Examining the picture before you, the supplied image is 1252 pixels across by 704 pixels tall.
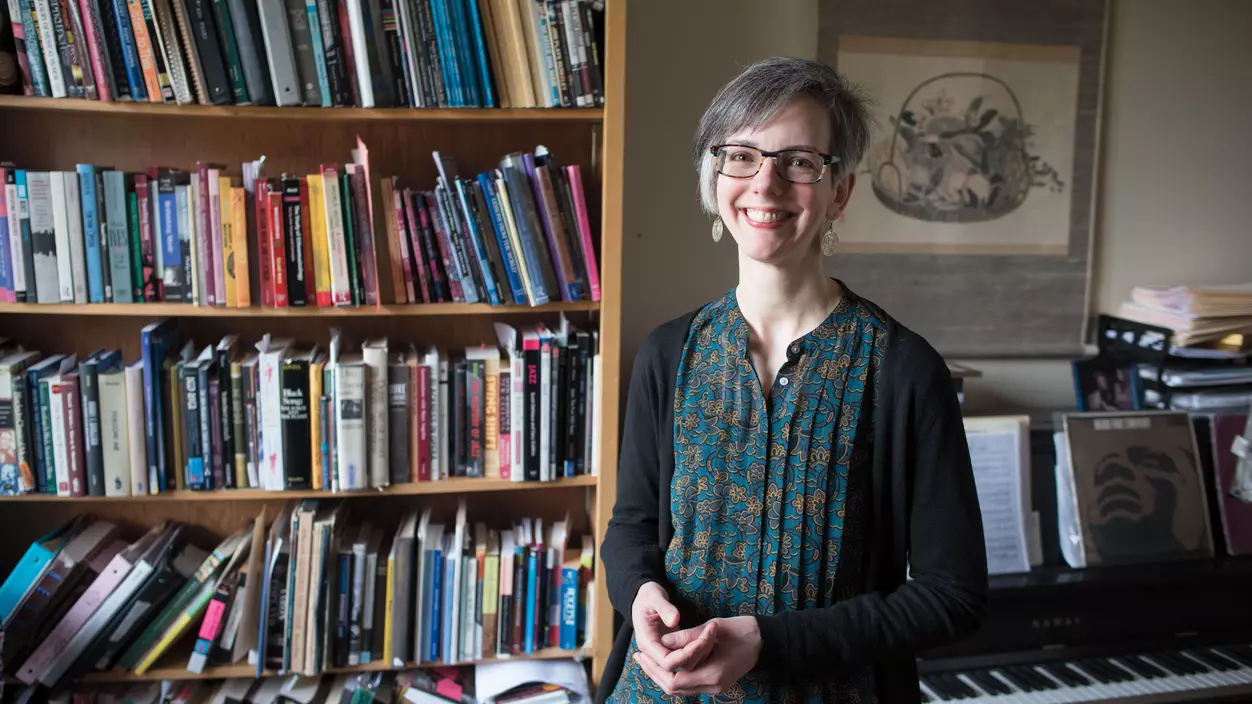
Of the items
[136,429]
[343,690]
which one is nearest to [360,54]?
[136,429]

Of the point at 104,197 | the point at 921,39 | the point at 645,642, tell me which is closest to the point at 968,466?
the point at 645,642

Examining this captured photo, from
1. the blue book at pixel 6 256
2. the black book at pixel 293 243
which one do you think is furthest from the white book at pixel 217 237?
the blue book at pixel 6 256

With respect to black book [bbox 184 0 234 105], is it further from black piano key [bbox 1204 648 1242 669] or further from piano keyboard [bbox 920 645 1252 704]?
black piano key [bbox 1204 648 1242 669]

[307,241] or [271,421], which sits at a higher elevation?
[307,241]

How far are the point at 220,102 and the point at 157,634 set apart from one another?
40.0 inches

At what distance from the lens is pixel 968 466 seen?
96cm

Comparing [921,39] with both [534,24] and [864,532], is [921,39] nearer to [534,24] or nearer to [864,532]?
[534,24]

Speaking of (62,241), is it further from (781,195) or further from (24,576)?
(781,195)

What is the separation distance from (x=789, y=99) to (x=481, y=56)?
0.80m

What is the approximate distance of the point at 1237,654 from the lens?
69.6 inches

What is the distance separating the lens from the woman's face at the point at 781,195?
95 centimetres

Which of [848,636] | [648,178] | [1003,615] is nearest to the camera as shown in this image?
[848,636]

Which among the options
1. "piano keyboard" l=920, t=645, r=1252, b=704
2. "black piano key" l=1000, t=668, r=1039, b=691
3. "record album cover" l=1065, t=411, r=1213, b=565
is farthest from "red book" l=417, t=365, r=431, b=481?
"record album cover" l=1065, t=411, r=1213, b=565

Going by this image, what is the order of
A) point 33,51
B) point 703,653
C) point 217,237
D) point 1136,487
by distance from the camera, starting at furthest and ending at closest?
point 1136,487 < point 217,237 < point 33,51 < point 703,653
